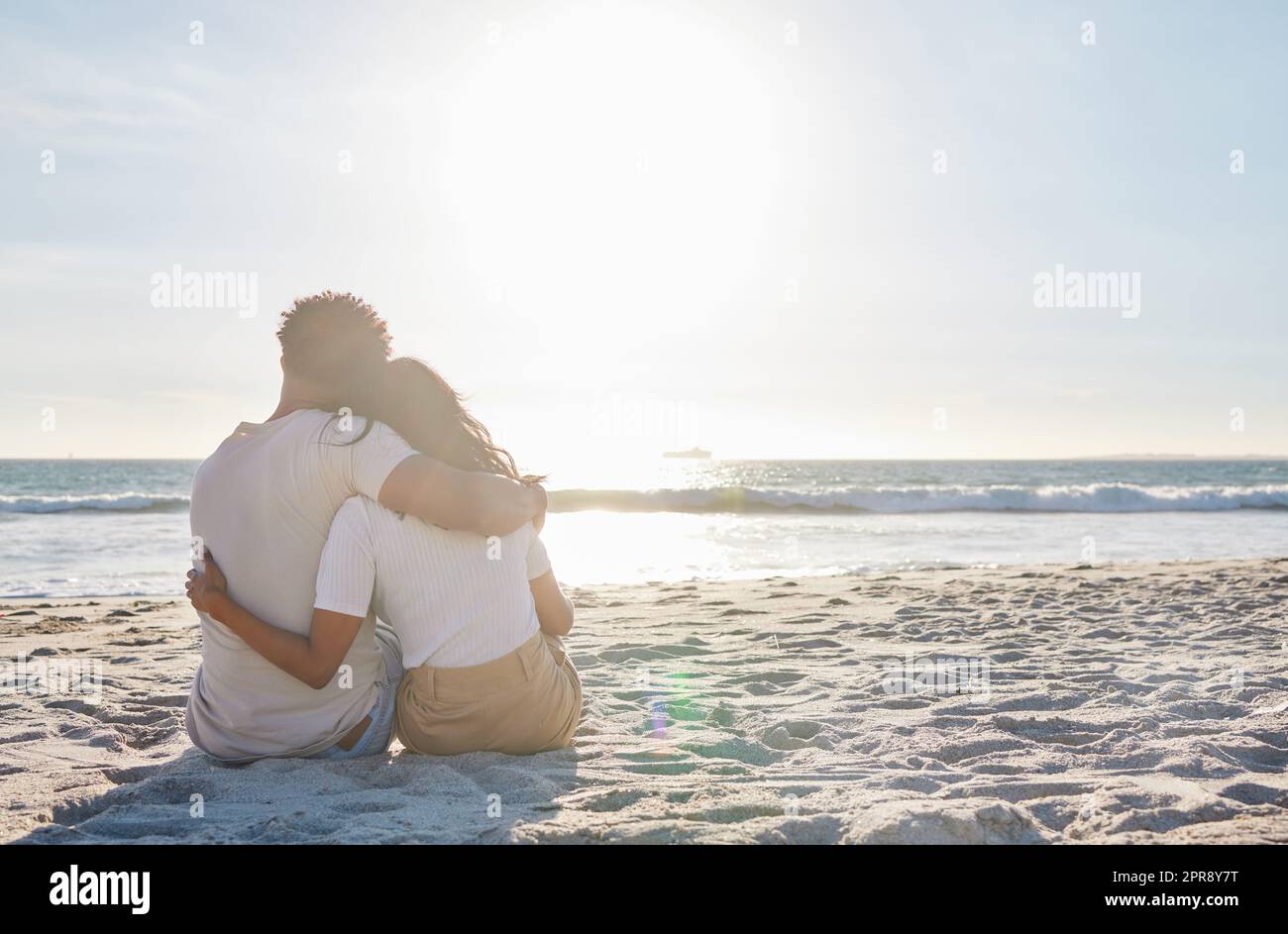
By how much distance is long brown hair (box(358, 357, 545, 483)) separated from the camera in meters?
3.05

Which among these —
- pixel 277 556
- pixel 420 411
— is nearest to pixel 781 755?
pixel 420 411

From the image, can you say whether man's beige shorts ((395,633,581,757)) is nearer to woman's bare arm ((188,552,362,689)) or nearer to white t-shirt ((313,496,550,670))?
white t-shirt ((313,496,550,670))

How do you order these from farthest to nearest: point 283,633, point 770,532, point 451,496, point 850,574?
1. point 770,532
2. point 850,574
3. point 283,633
4. point 451,496

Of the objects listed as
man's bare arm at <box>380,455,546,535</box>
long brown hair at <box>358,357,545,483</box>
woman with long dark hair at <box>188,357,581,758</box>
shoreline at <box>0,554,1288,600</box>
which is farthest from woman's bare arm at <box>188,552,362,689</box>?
shoreline at <box>0,554,1288,600</box>

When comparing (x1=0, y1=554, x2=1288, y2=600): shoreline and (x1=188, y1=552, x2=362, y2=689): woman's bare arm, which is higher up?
(x1=188, y1=552, x2=362, y2=689): woman's bare arm

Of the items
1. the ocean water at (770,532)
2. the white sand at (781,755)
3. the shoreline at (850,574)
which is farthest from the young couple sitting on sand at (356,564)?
the ocean water at (770,532)

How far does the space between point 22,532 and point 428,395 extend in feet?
56.3

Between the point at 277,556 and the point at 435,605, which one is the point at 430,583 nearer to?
the point at 435,605

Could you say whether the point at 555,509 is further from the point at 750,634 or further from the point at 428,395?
the point at 428,395

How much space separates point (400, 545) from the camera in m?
2.98

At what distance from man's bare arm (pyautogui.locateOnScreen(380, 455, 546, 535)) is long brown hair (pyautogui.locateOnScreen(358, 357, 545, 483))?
12cm

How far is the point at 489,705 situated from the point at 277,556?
0.85m

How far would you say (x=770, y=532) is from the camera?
17.2 m
